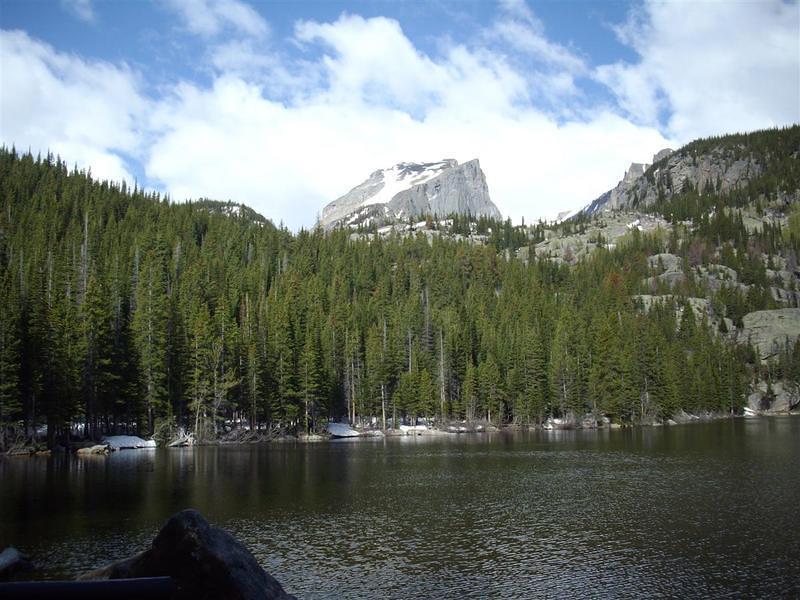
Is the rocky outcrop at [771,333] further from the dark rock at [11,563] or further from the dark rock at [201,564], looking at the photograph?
the dark rock at [201,564]

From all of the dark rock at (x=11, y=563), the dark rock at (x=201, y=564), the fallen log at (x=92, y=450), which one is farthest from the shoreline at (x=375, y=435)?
the dark rock at (x=201, y=564)

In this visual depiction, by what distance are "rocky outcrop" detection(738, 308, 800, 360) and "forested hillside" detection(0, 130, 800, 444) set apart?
6107mm

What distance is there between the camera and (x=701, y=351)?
156 metres

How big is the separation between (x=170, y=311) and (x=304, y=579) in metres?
72.3

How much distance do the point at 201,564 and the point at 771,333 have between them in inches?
8395

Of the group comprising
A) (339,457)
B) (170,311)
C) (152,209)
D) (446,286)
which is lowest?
(339,457)

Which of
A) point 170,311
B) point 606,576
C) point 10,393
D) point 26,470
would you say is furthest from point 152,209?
point 606,576

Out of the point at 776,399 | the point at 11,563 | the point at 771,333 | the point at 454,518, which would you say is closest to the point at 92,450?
the point at 454,518

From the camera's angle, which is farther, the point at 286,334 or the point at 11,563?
the point at 286,334

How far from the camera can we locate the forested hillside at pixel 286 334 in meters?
76.0

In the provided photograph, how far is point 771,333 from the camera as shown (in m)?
193

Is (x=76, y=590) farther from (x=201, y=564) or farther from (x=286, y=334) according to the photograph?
(x=286, y=334)

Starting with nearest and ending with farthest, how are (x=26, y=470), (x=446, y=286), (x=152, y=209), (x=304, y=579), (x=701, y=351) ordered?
(x=304, y=579)
(x=26, y=470)
(x=701, y=351)
(x=446, y=286)
(x=152, y=209)

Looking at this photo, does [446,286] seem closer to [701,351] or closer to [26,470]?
[701,351]
